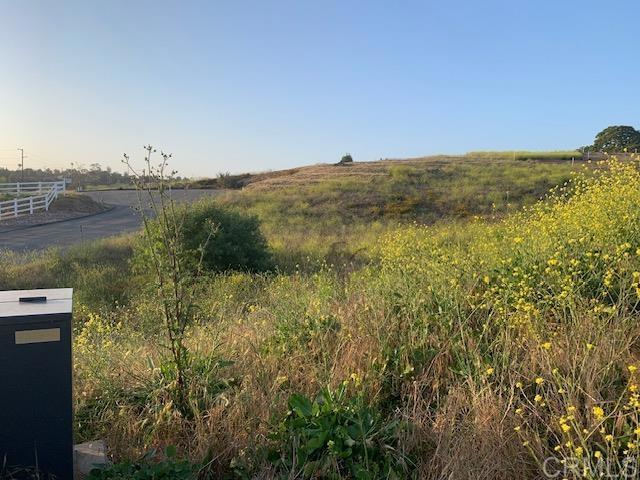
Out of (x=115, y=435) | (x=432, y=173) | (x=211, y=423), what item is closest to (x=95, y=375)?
(x=115, y=435)

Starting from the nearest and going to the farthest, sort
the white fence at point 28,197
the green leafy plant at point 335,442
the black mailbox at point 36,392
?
the black mailbox at point 36,392
the green leafy plant at point 335,442
the white fence at point 28,197

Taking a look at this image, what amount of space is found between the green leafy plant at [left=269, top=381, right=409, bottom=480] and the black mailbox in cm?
110

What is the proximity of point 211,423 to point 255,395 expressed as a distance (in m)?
0.35

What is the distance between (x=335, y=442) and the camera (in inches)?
118

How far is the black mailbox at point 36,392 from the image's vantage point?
2.72 meters

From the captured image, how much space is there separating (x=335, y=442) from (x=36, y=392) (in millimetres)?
1531

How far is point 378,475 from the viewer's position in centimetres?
290

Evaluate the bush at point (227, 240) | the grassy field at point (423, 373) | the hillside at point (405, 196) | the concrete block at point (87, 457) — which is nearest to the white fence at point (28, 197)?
the hillside at point (405, 196)

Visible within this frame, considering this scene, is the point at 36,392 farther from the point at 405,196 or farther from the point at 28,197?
the point at 28,197

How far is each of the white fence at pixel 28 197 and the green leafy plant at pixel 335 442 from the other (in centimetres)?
2698

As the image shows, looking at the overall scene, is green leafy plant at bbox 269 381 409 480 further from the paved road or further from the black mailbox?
the paved road

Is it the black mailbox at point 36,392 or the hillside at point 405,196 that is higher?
the hillside at point 405,196

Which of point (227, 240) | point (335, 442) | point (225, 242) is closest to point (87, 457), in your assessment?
point (335, 442)

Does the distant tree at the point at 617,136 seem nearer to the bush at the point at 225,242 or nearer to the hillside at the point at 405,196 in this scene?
the hillside at the point at 405,196
